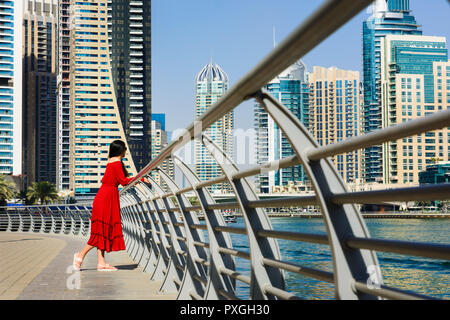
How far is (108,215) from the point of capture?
759cm

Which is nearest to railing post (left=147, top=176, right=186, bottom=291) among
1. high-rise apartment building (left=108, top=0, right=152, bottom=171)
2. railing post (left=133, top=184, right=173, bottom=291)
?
railing post (left=133, top=184, right=173, bottom=291)

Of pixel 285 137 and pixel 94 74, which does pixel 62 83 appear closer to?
pixel 94 74

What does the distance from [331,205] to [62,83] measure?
19195 centimetres

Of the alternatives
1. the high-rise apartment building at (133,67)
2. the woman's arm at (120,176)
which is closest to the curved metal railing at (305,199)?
the woman's arm at (120,176)

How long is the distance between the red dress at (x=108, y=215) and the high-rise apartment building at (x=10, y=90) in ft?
533

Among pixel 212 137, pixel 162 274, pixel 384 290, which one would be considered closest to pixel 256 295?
pixel 212 137

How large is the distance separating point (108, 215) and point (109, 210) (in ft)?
0.21

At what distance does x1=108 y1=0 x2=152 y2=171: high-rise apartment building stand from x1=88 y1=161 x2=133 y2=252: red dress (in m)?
175

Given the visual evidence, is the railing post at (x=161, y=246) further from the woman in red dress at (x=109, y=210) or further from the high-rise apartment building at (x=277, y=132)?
the high-rise apartment building at (x=277, y=132)

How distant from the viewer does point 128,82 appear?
18388 centimetres

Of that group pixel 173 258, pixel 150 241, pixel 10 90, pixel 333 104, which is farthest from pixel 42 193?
pixel 173 258

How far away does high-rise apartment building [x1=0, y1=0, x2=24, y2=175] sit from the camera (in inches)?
6550

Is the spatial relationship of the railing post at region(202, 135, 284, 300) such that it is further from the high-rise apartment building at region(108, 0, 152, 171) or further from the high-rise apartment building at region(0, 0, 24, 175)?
the high-rise apartment building at region(108, 0, 152, 171)

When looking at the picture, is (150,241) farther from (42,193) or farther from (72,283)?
(42,193)
